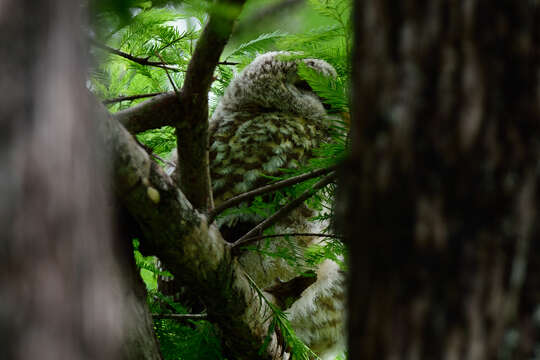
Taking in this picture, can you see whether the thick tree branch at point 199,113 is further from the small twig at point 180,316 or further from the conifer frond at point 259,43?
the conifer frond at point 259,43

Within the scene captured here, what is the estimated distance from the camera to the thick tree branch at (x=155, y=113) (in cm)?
132

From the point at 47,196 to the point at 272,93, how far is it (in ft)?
7.28

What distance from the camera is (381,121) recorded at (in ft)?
1.62

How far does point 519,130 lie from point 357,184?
0.55ft

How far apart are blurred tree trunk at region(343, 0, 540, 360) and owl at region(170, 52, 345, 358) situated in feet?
4.88

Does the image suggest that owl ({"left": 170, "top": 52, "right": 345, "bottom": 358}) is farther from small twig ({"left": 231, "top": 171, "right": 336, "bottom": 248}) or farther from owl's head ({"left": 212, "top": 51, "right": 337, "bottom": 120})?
small twig ({"left": 231, "top": 171, "right": 336, "bottom": 248})

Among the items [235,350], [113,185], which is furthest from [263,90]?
[113,185]

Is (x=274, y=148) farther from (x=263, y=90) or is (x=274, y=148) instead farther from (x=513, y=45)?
(x=513, y=45)

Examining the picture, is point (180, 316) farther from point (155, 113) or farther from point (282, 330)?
point (155, 113)

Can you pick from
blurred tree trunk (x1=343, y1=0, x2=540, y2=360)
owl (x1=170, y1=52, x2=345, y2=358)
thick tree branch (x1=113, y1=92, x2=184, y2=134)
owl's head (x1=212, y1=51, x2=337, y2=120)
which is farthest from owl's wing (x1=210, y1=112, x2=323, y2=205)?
blurred tree trunk (x1=343, y1=0, x2=540, y2=360)

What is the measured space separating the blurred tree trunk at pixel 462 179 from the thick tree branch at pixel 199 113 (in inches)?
25.7

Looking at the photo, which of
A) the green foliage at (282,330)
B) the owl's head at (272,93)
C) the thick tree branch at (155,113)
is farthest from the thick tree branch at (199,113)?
the owl's head at (272,93)

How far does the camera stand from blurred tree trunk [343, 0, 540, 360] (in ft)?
1.52

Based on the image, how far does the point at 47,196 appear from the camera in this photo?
444mm
